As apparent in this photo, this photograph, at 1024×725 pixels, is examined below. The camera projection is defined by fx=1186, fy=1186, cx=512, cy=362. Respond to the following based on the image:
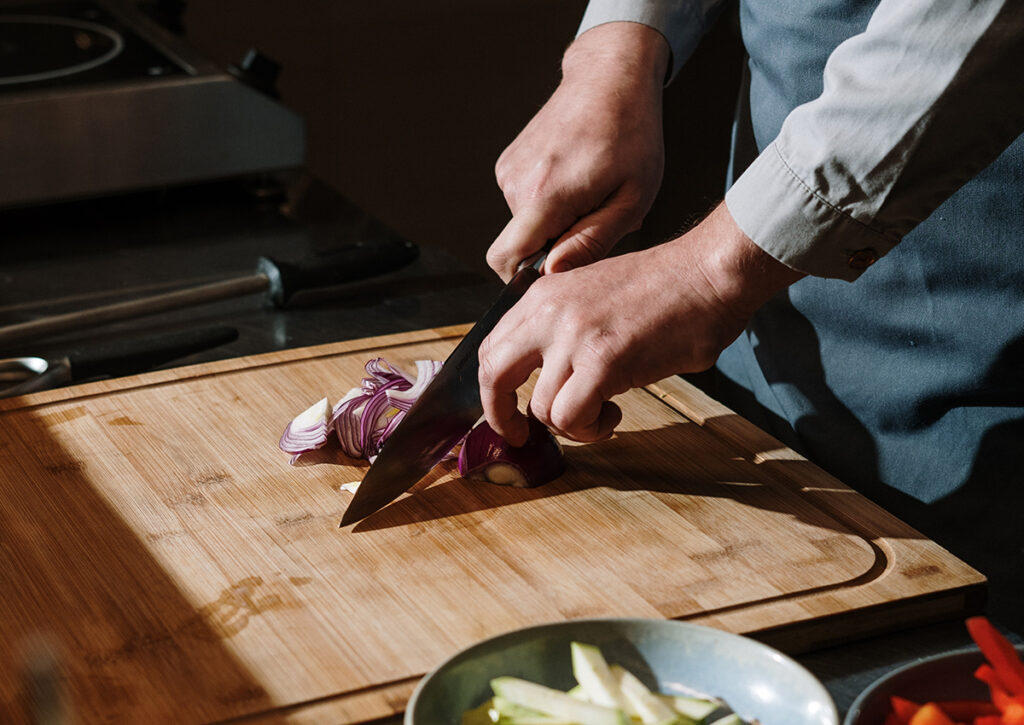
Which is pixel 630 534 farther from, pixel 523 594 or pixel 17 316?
pixel 17 316

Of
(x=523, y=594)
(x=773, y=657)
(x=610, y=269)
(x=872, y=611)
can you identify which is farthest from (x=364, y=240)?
(x=773, y=657)

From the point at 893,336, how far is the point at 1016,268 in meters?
0.13

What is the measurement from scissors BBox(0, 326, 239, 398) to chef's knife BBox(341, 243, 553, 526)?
363mm

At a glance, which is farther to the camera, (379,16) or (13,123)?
(379,16)

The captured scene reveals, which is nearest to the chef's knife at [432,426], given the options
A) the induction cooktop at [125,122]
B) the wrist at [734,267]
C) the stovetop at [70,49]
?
the wrist at [734,267]

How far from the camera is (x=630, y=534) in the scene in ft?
3.17

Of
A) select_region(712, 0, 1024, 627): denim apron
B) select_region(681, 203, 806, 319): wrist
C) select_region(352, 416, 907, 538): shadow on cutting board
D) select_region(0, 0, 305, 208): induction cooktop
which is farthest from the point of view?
select_region(0, 0, 305, 208): induction cooktop

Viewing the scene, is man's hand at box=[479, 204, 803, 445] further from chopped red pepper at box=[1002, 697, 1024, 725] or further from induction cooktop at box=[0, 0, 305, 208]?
induction cooktop at box=[0, 0, 305, 208]

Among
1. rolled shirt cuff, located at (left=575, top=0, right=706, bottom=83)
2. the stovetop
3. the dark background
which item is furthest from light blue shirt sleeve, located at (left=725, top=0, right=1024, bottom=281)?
the dark background

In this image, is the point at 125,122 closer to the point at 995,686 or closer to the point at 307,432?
the point at 307,432

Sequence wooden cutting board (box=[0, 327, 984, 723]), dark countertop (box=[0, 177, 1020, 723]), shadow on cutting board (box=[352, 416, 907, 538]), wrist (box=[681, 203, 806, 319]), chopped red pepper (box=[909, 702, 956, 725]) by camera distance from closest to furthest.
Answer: chopped red pepper (box=[909, 702, 956, 725]) → wooden cutting board (box=[0, 327, 984, 723]) → wrist (box=[681, 203, 806, 319]) → shadow on cutting board (box=[352, 416, 907, 538]) → dark countertop (box=[0, 177, 1020, 723])

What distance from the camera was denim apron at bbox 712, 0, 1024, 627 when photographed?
3.62 ft

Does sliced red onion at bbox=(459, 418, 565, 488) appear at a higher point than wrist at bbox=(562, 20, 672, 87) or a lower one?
lower

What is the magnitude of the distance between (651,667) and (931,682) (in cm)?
15
